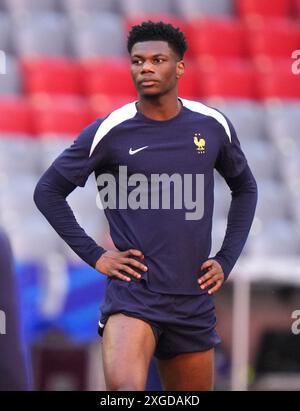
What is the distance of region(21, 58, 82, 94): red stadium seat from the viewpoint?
488 inches

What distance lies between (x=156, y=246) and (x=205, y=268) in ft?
0.82

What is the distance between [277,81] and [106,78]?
1762 mm

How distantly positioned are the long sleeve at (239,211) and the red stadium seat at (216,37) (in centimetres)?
759

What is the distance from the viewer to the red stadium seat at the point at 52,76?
12391 millimetres

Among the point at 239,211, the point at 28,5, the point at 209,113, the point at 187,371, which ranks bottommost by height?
the point at 187,371

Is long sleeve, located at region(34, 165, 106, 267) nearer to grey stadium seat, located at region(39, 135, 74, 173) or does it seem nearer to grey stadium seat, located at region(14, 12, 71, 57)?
grey stadium seat, located at region(39, 135, 74, 173)

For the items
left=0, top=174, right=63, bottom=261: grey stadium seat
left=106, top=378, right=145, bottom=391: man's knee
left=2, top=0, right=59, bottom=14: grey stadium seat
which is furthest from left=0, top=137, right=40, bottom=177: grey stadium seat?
left=106, top=378, right=145, bottom=391: man's knee

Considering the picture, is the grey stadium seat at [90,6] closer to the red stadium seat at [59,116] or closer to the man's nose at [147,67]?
the red stadium seat at [59,116]

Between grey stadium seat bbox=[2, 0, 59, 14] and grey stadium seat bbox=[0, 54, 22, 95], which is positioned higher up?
grey stadium seat bbox=[2, 0, 59, 14]

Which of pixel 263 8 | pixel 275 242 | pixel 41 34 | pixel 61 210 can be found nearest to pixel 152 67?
pixel 61 210

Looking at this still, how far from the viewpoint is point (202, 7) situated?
45.3 feet

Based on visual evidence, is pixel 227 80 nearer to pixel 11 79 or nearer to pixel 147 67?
pixel 11 79

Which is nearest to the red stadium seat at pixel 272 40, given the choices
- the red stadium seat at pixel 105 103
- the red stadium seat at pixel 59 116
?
the red stadium seat at pixel 105 103

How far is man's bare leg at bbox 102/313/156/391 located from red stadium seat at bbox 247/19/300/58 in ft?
27.9
